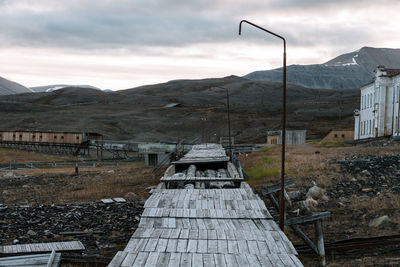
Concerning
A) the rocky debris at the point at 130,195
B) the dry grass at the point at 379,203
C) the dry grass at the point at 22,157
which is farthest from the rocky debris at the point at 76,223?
the dry grass at the point at 22,157

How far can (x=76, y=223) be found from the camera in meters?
17.6

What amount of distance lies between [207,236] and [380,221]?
923cm

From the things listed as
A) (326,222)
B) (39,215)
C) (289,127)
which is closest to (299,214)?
(326,222)

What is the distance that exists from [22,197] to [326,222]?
18289 mm

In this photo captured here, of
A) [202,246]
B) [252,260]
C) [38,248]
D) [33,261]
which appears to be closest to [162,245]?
[202,246]

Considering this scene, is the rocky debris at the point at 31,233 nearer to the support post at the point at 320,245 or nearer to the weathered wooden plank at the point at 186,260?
the weathered wooden plank at the point at 186,260

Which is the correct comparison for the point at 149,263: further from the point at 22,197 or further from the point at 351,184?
the point at 22,197

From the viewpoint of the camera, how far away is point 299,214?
1927 cm

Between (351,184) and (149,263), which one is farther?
(351,184)

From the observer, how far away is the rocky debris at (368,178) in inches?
840

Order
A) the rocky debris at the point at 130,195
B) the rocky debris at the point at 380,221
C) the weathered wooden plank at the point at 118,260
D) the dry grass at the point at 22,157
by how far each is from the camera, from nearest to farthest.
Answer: the weathered wooden plank at the point at 118,260
the rocky debris at the point at 380,221
the rocky debris at the point at 130,195
the dry grass at the point at 22,157

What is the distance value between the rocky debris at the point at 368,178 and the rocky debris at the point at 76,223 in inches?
388

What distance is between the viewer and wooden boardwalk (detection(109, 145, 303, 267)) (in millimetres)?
8078

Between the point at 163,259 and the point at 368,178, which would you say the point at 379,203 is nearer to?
the point at 368,178
